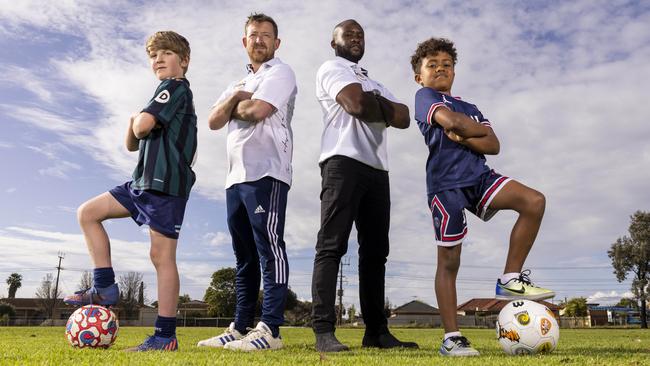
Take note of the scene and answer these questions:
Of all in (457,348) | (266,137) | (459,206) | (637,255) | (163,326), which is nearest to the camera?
(457,348)

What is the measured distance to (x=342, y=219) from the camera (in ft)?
15.3

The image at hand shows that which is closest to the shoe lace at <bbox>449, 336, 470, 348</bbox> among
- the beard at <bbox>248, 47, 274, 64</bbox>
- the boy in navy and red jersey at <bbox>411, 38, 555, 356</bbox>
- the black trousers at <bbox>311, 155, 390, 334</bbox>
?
the boy in navy and red jersey at <bbox>411, 38, 555, 356</bbox>

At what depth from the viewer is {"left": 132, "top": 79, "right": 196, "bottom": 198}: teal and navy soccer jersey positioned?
466 cm

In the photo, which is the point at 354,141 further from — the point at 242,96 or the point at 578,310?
the point at 578,310

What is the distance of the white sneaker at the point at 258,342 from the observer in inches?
181

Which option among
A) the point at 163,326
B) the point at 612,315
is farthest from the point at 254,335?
the point at 612,315

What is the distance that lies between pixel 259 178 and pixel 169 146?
0.83m

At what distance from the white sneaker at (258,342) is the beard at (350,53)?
2597 mm

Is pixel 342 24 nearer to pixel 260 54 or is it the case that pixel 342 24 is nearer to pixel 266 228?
pixel 260 54

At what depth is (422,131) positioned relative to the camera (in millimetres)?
4965

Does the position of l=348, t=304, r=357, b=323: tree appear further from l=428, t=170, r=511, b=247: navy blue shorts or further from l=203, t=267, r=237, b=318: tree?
l=428, t=170, r=511, b=247: navy blue shorts

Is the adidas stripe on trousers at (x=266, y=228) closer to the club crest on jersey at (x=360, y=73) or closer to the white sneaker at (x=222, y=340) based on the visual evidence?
the white sneaker at (x=222, y=340)

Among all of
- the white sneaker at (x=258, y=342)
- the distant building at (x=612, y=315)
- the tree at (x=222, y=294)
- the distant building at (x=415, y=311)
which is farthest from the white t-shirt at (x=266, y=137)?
the distant building at (x=415, y=311)

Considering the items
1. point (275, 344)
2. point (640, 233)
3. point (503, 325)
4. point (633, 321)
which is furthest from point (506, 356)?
point (633, 321)
